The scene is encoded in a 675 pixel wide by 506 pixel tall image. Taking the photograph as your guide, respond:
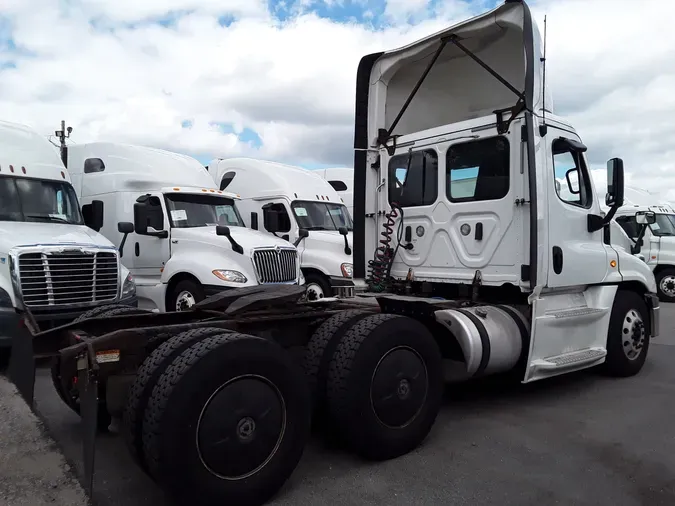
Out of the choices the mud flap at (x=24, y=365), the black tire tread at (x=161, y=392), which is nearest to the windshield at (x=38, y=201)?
the mud flap at (x=24, y=365)

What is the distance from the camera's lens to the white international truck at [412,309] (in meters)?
3.20

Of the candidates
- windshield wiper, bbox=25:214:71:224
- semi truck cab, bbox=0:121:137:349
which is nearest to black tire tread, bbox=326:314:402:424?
semi truck cab, bbox=0:121:137:349

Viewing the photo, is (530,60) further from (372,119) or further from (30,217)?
(30,217)

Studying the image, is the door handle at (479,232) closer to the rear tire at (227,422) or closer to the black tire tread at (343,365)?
the black tire tread at (343,365)

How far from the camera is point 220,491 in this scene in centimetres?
314

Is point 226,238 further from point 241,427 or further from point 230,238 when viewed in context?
point 241,427

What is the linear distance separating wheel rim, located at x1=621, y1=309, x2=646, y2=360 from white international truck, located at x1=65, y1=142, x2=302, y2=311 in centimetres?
530

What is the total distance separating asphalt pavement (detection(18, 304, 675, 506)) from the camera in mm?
3521

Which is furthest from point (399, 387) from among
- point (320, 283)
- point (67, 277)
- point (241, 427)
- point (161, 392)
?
point (320, 283)

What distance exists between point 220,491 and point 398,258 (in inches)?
149

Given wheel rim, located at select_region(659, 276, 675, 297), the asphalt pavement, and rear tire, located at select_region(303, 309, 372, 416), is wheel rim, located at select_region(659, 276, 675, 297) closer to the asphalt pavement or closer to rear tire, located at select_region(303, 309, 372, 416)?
the asphalt pavement

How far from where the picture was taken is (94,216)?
9.27m

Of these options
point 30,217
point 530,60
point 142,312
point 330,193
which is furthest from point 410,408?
point 330,193

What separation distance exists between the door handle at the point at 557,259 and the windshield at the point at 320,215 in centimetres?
686
